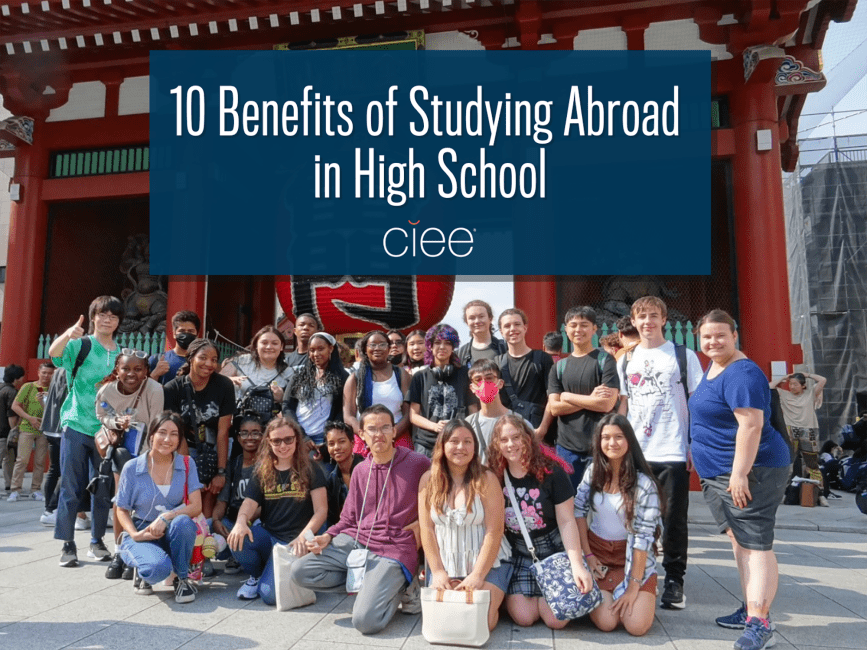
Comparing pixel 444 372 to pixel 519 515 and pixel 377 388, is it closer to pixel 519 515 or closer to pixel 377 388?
pixel 377 388

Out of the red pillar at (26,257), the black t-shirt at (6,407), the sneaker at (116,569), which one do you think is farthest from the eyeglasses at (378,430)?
the red pillar at (26,257)

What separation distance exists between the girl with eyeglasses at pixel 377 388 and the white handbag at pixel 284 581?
1.09 meters

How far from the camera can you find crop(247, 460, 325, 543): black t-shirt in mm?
3682

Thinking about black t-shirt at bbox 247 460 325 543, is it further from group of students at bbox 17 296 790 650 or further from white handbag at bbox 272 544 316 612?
white handbag at bbox 272 544 316 612

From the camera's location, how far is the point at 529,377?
13.3ft

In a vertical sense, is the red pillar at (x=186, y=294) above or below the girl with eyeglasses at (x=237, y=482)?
above

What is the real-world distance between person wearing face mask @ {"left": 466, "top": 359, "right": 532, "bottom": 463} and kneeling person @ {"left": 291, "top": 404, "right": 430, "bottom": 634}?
40cm

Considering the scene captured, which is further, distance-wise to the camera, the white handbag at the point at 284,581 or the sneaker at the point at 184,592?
the sneaker at the point at 184,592

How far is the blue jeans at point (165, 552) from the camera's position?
Answer: 3.37 m

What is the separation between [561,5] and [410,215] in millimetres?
3463

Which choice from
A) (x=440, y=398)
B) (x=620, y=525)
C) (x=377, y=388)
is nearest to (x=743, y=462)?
(x=620, y=525)

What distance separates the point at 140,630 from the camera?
2.91 metres

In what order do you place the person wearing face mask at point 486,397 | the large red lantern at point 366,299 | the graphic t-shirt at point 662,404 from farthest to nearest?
the large red lantern at point 366,299 < the person wearing face mask at point 486,397 < the graphic t-shirt at point 662,404

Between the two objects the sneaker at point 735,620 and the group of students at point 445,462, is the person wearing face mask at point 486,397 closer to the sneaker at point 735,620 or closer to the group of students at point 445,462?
the group of students at point 445,462
